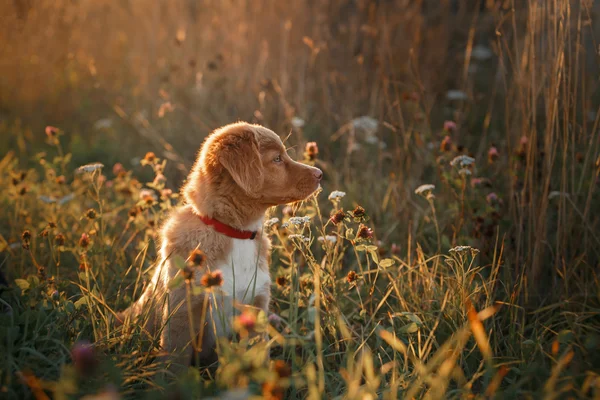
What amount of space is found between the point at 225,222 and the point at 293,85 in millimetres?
3697

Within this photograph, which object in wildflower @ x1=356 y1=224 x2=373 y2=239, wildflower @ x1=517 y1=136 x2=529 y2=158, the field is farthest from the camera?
wildflower @ x1=517 y1=136 x2=529 y2=158

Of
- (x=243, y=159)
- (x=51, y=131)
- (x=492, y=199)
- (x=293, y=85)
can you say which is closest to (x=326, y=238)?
(x=243, y=159)

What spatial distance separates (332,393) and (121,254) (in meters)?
1.71

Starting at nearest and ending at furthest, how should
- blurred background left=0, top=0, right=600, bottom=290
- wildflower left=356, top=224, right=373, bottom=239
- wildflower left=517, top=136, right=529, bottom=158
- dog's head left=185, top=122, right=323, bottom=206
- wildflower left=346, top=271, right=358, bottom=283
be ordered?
wildflower left=356, top=224, right=373, bottom=239 → wildflower left=346, top=271, right=358, bottom=283 → dog's head left=185, top=122, right=323, bottom=206 → wildflower left=517, top=136, right=529, bottom=158 → blurred background left=0, top=0, right=600, bottom=290

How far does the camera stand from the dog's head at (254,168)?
2.46 meters

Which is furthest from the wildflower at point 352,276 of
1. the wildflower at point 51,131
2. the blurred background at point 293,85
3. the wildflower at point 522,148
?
the wildflower at point 51,131

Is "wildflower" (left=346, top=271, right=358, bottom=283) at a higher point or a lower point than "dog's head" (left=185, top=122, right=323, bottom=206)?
lower

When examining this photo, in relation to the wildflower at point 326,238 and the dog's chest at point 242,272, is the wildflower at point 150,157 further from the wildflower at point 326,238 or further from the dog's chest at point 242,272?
the wildflower at point 326,238

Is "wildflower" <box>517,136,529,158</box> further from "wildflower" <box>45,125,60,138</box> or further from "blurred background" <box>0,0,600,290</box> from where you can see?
"wildflower" <box>45,125,60,138</box>

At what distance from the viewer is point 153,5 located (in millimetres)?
6801

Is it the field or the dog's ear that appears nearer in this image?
the field

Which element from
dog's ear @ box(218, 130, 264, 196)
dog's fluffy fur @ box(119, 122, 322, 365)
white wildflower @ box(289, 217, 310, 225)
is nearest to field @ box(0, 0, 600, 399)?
white wildflower @ box(289, 217, 310, 225)

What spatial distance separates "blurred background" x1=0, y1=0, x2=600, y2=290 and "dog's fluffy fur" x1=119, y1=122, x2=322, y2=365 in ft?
3.65

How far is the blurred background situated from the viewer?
406cm
